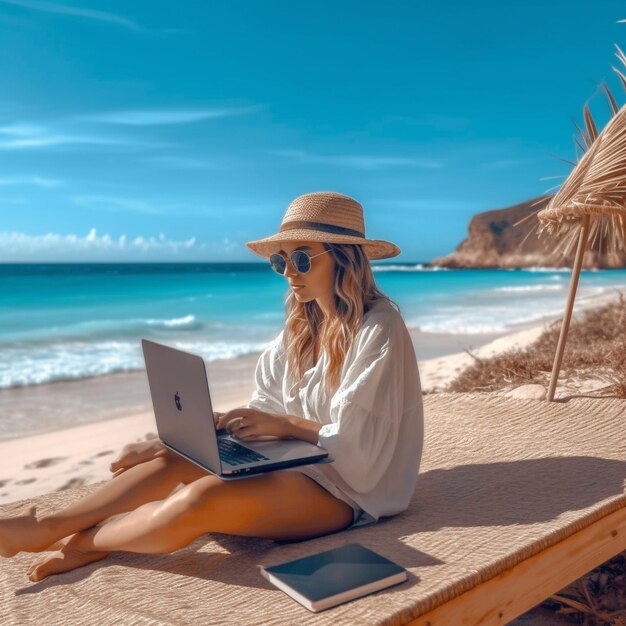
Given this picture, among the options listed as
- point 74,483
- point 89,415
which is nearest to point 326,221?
point 74,483

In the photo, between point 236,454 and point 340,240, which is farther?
point 340,240

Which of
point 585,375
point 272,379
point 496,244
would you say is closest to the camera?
point 272,379

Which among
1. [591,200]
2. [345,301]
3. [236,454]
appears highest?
[591,200]

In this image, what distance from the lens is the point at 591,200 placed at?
12.0 ft

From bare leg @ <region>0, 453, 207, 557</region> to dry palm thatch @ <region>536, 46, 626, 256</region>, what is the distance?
2576 mm

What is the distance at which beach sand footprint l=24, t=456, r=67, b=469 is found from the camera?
4.68 meters

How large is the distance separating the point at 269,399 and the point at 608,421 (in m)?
1.74

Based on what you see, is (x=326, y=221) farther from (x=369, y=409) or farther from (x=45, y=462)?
(x=45, y=462)

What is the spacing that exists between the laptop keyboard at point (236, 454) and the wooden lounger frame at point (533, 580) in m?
0.59

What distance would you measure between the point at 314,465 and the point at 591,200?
92.7 inches

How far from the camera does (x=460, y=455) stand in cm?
298

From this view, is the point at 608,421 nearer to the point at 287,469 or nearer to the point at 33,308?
the point at 287,469

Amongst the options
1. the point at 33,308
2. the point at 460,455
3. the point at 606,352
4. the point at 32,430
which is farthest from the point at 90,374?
the point at 33,308

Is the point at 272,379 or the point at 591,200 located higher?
the point at 591,200
